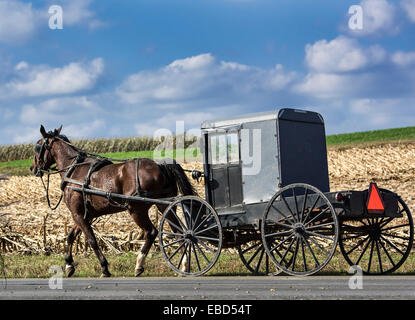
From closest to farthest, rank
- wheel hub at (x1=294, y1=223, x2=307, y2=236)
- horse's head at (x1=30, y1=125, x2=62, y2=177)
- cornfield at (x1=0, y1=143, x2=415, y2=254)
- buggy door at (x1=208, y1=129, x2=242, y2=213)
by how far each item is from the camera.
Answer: wheel hub at (x1=294, y1=223, x2=307, y2=236), buggy door at (x1=208, y1=129, x2=242, y2=213), horse's head at (x1=30, y1=125, x2=62, y2=177), cornfield at (x1=0, y1=143, x2=415, y2=254)

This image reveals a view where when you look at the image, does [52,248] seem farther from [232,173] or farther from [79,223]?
[232,173]

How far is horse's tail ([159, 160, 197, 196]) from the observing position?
1233 centimetres

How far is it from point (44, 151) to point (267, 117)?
545 centimetres

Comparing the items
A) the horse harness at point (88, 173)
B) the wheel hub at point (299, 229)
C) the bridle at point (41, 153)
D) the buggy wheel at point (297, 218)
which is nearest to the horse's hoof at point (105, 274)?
the horse harness at point (88, 173)

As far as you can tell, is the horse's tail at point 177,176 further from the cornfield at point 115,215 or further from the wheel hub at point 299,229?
the cornfield at point 115,215

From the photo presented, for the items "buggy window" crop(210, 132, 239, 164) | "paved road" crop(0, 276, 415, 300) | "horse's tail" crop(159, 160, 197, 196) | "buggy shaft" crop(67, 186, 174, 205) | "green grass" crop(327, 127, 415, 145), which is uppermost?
"green grass" crop(327, 127, 415, 145)

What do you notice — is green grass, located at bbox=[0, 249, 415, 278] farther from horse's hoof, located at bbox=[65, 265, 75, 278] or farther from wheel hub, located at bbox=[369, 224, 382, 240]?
wheel hub, located at bbox=[369, 224, 382, 240]

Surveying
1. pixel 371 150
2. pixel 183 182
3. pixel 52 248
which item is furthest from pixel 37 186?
pixel 183 182

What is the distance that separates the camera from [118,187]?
12.5 metres

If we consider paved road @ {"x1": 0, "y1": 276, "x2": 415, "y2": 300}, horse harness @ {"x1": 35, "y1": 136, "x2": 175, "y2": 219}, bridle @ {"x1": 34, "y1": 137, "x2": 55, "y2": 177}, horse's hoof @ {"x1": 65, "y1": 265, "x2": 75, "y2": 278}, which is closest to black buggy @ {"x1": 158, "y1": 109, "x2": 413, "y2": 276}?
paved road @ {"x1": 0, "y1": 276, "x2": 415, "y2": 300}

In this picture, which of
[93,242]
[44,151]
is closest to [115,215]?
[44,151]

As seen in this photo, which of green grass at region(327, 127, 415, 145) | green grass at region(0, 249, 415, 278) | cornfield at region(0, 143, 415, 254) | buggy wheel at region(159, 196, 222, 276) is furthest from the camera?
green grass at region(327, 127, 415, 145)

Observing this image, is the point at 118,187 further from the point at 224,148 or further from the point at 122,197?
the point at 224,148

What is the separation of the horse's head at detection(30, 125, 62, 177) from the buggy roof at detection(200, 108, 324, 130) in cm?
376
